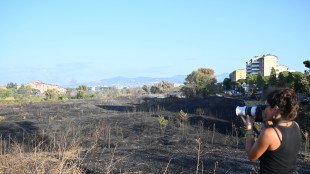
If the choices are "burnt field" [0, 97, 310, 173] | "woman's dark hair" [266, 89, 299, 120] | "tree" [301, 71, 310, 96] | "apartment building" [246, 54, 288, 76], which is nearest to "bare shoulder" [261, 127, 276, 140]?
"woman's dark hair" [266, 89, 299, 120]

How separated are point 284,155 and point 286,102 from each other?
37 centimetres

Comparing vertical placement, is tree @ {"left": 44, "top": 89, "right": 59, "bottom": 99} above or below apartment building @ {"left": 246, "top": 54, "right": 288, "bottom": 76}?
below

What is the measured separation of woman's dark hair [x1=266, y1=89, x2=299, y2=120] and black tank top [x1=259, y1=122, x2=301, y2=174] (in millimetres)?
92

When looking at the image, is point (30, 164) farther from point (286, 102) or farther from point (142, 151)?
point (142, 151)

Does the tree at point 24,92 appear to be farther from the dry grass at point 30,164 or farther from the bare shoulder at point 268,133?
the bare shoulder at point 268,133

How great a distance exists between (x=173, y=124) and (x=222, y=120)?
2441 mm

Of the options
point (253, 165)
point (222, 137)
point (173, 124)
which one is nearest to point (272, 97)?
point (253, 165)

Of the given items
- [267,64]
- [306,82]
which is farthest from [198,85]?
[267,64]

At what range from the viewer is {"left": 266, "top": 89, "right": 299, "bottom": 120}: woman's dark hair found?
168 centimetres

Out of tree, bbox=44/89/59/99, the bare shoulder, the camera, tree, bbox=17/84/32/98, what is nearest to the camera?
the bare shoulder

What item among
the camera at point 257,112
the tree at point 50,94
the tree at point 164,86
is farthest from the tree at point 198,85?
the camera at point 257,112

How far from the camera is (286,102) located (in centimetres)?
168

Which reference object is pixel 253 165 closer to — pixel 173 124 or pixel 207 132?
pixel 207 132

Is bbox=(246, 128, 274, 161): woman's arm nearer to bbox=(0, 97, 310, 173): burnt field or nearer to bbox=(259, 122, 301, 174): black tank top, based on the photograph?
bbox=(259, 122, 301, 174): black tank top
